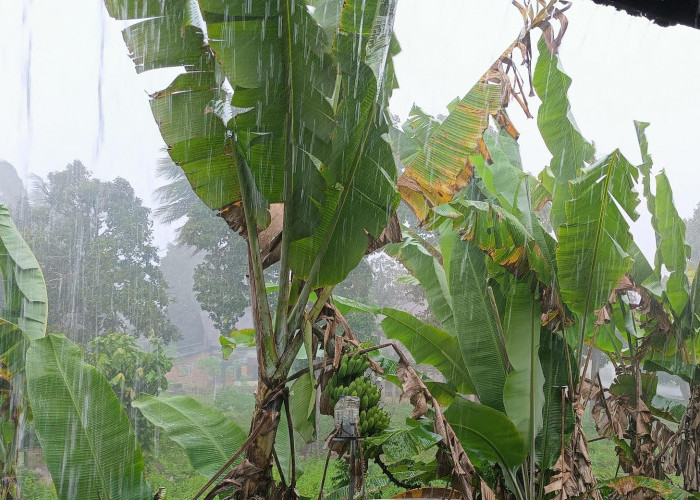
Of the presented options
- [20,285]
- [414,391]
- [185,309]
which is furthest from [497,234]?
[185,309]

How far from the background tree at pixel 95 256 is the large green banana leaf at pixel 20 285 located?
6.88ft

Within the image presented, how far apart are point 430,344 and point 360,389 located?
0.85 metres

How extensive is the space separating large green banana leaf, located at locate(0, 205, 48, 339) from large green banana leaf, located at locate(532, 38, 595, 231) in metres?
2.47

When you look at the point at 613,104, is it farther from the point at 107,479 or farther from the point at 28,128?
the point at 107,479

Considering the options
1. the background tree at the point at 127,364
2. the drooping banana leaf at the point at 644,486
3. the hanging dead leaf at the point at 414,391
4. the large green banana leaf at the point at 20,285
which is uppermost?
the large green banana leaf at the point at 20,285

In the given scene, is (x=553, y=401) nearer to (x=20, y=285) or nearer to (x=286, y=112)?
(x=286, y=112)

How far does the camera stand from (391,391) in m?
7.01

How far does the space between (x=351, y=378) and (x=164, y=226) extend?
12.8ft

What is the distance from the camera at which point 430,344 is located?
2.98m

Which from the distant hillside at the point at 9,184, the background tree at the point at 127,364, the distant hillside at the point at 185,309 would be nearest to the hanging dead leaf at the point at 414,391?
the background tree at the point at 127,364

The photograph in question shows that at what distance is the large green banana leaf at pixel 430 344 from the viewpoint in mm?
2889

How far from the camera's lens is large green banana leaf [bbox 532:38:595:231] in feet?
9.08

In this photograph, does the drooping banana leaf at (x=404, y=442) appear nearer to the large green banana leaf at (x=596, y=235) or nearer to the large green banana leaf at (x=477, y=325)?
the large green banana leaf at (x=477, y=325)

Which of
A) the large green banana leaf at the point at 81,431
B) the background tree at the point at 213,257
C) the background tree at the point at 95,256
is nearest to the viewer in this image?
the large green banana leaf at the point at 81,431
